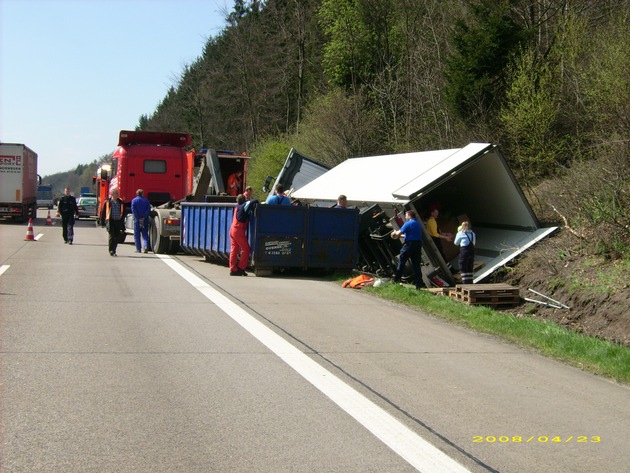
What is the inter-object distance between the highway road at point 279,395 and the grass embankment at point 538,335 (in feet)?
1.12

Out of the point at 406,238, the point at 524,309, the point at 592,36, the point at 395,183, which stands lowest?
the point at 524,309

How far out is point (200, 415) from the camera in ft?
20.1

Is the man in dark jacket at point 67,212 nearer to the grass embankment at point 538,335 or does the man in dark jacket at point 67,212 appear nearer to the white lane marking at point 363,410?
the grass embankment at point 538,335

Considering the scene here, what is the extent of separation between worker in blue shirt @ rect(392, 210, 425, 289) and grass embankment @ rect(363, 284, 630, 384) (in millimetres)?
1468

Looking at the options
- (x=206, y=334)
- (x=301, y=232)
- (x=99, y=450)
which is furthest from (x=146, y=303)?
(x=99, y=450)

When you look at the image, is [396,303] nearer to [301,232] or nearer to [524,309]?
[524,309]

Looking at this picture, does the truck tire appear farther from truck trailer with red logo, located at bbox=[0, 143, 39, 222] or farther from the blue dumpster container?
truck trailer with red logo, located at bbox=[0, 143, 39, 222]

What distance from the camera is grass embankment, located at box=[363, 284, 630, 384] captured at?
8867mm

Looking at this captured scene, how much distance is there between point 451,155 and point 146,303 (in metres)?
8.88

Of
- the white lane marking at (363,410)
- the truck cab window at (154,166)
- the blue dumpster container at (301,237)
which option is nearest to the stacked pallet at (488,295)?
the blue dumpster container at (301,237)

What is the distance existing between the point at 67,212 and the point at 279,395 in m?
19.7

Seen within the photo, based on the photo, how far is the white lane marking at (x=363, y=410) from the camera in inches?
209

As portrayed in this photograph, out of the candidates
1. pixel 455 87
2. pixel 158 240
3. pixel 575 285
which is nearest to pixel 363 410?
pixel 575 285
